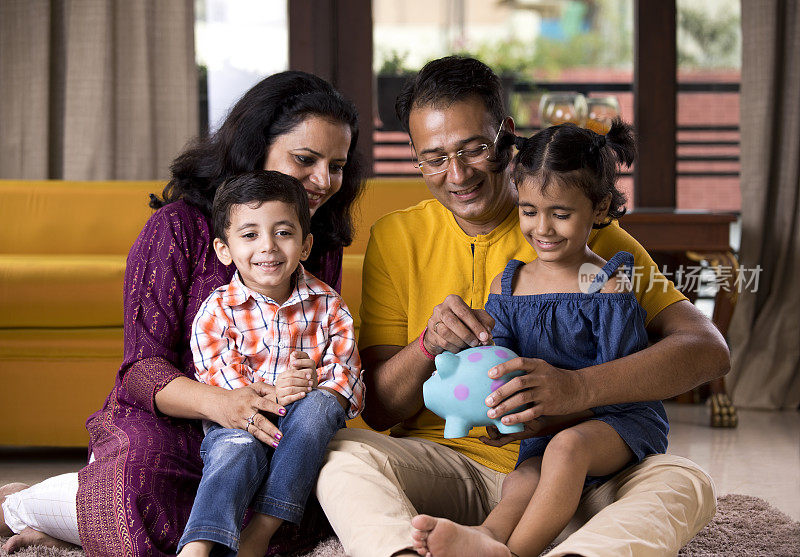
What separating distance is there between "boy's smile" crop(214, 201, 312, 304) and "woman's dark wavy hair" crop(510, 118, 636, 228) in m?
0.43

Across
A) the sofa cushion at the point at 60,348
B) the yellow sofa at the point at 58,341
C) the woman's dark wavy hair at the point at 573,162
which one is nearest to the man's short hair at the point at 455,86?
the woman's dark wavy hair at the point at 573,162

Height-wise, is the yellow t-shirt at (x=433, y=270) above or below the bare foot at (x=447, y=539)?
above

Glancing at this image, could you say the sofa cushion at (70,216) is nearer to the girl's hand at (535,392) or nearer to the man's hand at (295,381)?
the man's hand at (295,381)

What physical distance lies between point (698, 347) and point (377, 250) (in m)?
0.68

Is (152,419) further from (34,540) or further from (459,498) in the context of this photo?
(459,498)

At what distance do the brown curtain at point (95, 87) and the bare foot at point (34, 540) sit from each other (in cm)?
231

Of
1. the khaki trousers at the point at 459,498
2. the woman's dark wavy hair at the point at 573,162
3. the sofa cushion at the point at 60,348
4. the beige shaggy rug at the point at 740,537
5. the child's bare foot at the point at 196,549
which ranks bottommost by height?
the beige shaggy rug at the point at 740,537

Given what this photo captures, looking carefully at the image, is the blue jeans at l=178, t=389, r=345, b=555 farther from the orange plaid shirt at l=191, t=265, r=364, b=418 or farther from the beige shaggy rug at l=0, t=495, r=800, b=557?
the beige shaggy rug at l=0, t=495, r=800, b=557

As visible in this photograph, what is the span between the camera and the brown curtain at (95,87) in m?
3.79

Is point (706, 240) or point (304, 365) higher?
point (706, 240)

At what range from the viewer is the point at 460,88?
176 centimetres

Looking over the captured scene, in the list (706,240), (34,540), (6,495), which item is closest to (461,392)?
(34,540)

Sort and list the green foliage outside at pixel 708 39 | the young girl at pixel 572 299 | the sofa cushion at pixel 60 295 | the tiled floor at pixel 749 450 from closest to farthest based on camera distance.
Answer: the young girl at pixel 572 299
the tiled floor at pixel 749 450
the sofa cushion at pixel 60 295
the green foliage outside at pixel 708 39

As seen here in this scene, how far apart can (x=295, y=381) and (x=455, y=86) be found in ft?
2.14
